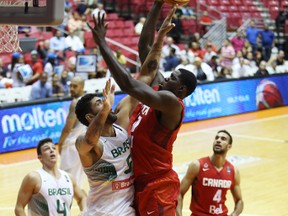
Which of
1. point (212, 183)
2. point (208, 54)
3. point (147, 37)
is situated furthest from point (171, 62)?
point (147, 37)

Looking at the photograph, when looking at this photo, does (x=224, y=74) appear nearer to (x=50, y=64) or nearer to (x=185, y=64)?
(x=185, y=64)

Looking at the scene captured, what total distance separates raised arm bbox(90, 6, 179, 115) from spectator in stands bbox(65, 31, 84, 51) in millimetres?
12863

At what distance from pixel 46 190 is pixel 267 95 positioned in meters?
12.4

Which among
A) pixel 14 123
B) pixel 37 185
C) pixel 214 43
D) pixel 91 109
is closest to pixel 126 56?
pixel 214 43

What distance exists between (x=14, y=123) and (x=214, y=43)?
10.8 m


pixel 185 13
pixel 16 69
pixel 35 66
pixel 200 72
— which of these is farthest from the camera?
pixel 185 13

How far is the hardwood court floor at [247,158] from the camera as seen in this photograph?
390 inches

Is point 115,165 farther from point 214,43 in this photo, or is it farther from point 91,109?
point 214,43

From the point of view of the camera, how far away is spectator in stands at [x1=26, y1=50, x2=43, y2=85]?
47.1 feet

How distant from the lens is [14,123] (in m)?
12.9

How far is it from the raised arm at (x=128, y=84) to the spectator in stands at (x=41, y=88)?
913 centimetres

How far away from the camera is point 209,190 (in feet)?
23.9

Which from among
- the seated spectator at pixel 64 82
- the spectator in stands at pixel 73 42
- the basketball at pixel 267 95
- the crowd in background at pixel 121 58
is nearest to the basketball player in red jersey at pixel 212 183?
the crowd in background at pixel 121 58

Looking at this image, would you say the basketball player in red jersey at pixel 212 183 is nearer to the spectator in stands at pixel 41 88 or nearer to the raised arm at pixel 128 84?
the raised arm at pixel 128 84
